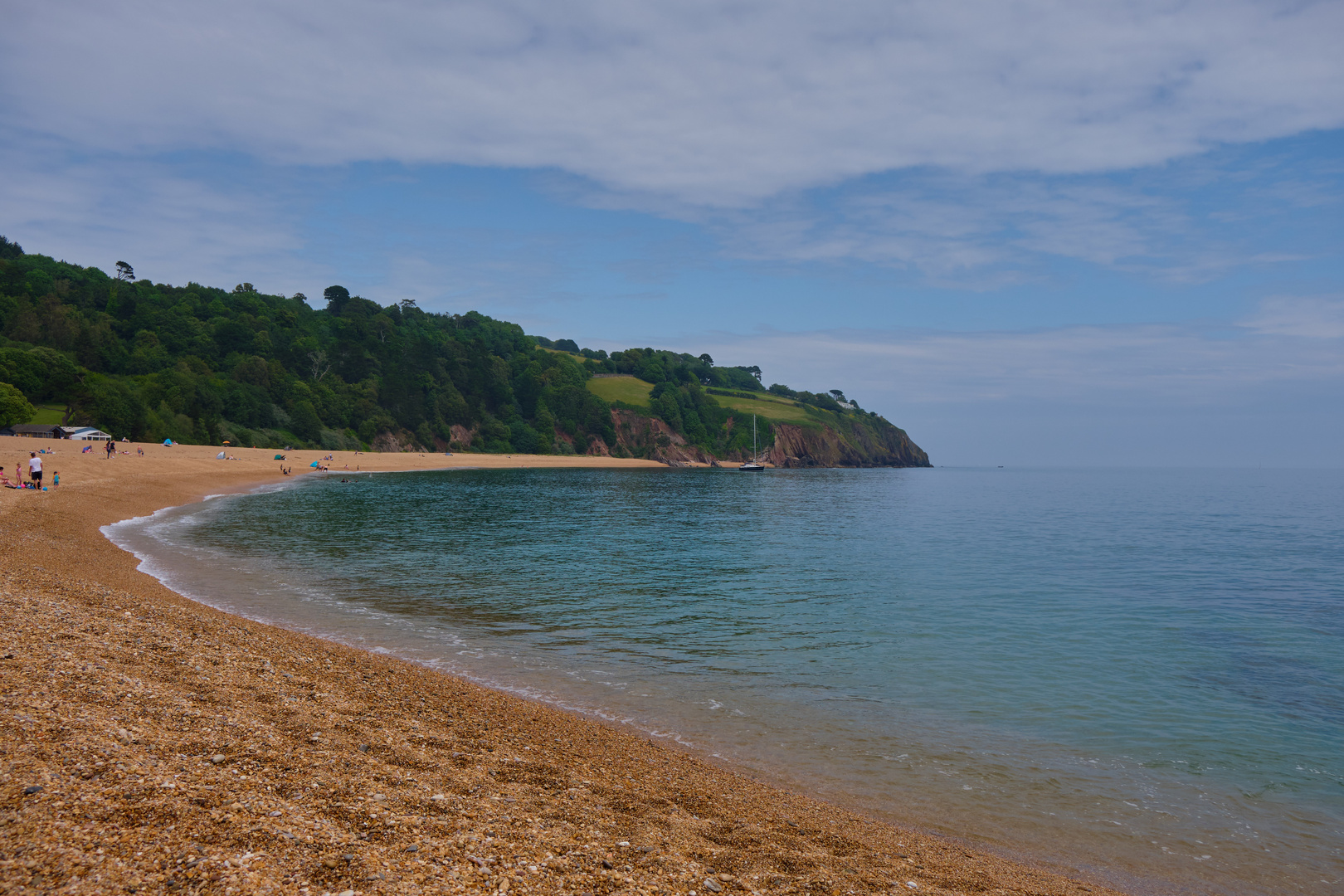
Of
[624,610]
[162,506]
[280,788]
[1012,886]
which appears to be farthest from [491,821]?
[162,506]

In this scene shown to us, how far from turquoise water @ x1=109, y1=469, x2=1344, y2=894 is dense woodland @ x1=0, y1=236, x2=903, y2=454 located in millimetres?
77847

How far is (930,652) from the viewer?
1650 centimetres

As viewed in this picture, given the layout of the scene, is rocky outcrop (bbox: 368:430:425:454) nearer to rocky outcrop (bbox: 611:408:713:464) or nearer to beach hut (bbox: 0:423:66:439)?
rocky outcrop (bbox: 611:408:713:464)

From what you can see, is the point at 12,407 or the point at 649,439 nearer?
the point at 12,407

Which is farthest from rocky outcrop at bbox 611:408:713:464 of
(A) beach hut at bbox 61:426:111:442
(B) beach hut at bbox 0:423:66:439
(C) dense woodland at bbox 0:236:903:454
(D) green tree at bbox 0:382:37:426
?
(D) green tree at bbox 0:382:37:426

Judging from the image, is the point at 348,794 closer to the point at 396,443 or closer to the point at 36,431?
the point at 36,431

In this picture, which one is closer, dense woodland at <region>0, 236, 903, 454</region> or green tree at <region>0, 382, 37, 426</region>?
green tree at <region>0, 382, 37, 426</region>

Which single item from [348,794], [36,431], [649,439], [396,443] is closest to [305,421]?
[396,443]

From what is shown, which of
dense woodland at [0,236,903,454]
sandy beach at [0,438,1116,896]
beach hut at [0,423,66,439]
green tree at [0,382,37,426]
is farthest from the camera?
dense woodland at [0,236,903,454]

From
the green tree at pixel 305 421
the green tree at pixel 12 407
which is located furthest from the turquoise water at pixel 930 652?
the green tree at pixel 305 421

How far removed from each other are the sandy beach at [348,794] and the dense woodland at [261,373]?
97899 millimetres

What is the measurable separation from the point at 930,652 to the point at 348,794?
1365cm

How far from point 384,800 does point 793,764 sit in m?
6.07

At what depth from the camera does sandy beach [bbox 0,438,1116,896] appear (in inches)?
200
